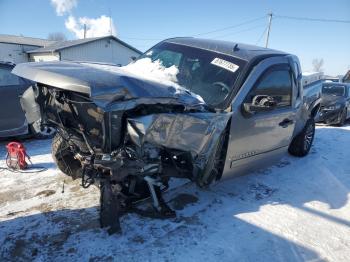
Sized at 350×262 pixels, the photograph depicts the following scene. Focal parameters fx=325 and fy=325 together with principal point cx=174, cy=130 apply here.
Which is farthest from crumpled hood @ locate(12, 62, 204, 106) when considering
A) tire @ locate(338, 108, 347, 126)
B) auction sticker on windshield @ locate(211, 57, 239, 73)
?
tire @ locate(338, 108, 347, 126)

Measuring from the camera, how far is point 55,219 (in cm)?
367

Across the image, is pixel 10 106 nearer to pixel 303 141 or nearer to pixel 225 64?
pixel 225 64

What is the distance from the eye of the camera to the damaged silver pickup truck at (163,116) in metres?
2.99

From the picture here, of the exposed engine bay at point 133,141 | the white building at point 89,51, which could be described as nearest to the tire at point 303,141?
the exposed engine bay at point 133,141

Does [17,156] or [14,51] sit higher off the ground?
[17,156]

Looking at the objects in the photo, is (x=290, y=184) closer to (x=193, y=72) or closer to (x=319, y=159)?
(x=319, y=159)

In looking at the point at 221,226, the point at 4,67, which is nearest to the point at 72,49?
the point at 4,67

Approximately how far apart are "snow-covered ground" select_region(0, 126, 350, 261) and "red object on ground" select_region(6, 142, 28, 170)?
239 mm

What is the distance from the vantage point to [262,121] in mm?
4250

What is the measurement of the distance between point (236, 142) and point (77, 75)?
6.58 ft

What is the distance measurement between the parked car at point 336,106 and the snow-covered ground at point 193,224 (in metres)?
6.44

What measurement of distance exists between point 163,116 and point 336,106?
1015 cm

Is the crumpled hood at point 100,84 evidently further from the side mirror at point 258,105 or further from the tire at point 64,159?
the tire at point 64,159

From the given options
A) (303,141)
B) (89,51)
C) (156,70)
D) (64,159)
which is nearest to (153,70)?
(156,70)
